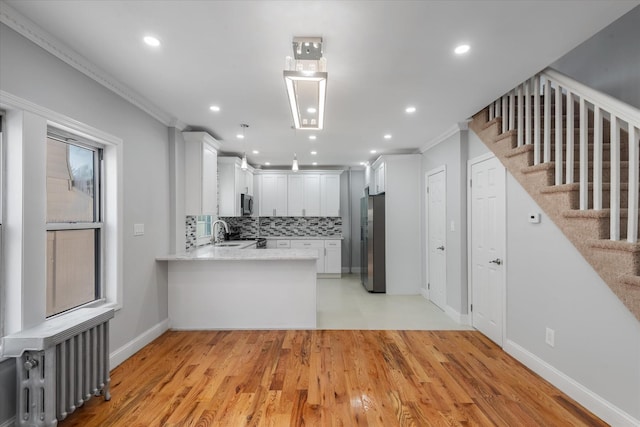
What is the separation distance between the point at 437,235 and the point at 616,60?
2800mm

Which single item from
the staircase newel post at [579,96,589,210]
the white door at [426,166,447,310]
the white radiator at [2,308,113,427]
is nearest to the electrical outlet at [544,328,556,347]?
the staircase newel post at [579,96,589,210]

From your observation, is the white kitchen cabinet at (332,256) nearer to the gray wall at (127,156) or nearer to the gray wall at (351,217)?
the gray wall at (351,217)

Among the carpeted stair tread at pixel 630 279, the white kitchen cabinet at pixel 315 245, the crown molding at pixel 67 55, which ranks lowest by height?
the white kitchen cabinet at pixel 315 245

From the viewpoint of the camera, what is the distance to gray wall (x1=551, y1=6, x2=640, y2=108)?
274 centimetres

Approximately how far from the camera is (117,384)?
254 cm

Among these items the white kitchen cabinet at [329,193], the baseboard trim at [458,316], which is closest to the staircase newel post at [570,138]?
the baseboard trim at [458,316]

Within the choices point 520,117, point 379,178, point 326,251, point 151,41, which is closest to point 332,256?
point 326,251

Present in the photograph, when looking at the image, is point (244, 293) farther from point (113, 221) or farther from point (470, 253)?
point (470, 253)

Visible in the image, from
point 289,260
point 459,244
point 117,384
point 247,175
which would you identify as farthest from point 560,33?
point 247,175

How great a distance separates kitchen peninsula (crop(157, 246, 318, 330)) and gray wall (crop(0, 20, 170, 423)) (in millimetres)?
263

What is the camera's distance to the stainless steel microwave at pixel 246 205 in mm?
6090

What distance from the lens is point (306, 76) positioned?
1.87m

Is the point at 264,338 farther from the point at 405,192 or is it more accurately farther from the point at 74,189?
the point at 405,192

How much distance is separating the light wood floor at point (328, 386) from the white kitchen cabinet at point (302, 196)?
3.89m
